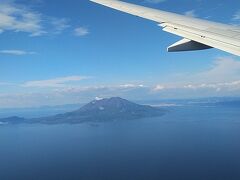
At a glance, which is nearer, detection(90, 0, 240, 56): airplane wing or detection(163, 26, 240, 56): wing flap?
detection(163, 26, 240, 56): wing flap

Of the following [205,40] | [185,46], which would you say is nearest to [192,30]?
[185,46]

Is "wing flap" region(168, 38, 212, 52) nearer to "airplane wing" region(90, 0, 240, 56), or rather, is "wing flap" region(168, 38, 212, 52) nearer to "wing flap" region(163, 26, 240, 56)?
"airplane wing" region(90, 0, 240, 56)

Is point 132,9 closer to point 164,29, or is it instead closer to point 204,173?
point 164,29

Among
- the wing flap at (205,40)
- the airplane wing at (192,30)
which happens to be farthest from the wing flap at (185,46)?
the wing flap at (205,40)

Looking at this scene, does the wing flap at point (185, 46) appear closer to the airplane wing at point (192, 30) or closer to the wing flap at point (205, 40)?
the airplane wing at point (192, 30)

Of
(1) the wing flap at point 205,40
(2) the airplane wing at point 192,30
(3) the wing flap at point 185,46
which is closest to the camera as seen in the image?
(1) the wing flap at point 205,40

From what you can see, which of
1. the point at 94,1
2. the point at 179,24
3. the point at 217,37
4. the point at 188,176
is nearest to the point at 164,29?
the point at 179,24

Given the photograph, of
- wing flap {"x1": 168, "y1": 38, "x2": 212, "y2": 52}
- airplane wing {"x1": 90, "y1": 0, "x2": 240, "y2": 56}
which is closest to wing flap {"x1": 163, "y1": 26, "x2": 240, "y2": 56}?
airplane wing {"x1": 90, "y1": 0, "x2": 240, "y2": 56}

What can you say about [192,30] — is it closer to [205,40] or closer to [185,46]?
[185,46]
